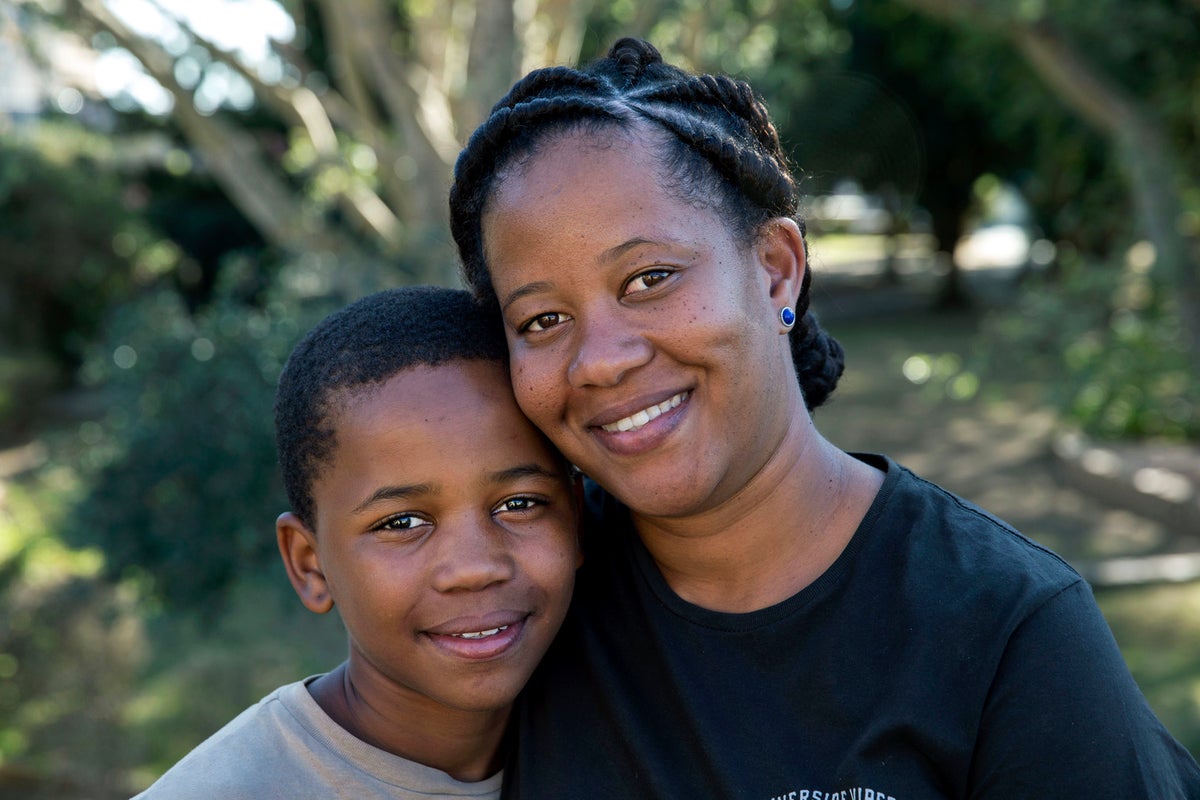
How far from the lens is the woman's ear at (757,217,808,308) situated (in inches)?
72.6

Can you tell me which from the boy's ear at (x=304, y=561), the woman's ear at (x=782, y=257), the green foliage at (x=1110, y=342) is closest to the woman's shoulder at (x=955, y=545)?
the woman's ear at (x=782, y=257)

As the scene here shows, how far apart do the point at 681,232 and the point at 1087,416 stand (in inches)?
330

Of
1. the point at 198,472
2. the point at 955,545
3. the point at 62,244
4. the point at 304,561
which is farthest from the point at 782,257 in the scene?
the point at 62,244

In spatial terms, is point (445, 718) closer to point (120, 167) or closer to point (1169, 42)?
point (1169, 42)

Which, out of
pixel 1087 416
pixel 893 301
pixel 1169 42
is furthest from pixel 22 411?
pixel 893 301

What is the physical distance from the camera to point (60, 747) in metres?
4.91

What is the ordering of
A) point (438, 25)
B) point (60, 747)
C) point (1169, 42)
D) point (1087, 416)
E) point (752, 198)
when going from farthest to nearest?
point (1087, 416) < point (1169, 42) < point (438, 25) < point (60, 747) < point (752, 198)

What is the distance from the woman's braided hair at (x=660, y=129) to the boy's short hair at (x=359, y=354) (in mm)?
77

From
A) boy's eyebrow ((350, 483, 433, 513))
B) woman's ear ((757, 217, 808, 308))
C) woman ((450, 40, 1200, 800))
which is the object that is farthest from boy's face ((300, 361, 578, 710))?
woman's ear ((757, 217, 808, 308))

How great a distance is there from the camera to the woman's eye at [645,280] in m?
1.69

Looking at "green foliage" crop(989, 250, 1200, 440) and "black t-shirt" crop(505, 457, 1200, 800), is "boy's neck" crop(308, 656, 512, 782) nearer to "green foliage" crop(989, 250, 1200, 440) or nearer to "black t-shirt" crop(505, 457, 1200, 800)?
"black t-shirt" crop(505, 457, 1200, 800)

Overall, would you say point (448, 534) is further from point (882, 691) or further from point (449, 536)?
point (882, 691)

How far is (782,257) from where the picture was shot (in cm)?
188

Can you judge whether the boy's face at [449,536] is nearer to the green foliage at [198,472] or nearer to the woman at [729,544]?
the woman at [729,544]
